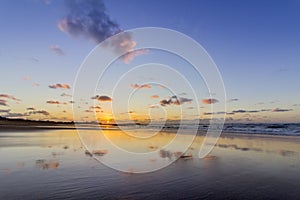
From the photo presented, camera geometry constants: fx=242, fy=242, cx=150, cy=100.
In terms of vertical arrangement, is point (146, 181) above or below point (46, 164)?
below

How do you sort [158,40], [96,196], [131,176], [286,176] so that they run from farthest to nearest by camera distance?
[158,40] → [286,176] → [131,176] → [96,196]

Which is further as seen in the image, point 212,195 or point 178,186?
point 178,186

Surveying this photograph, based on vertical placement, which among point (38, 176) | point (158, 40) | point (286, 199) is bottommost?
point (286, 199)

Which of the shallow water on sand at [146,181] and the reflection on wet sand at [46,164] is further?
the reflection on wet sand at [46,164]

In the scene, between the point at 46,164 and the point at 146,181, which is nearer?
the point at 146,181

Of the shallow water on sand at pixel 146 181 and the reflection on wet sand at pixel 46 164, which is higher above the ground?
the reflection on wet sand at pixel 46 164

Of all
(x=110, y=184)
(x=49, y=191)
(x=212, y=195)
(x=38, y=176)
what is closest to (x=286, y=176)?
(x=212, y=195)

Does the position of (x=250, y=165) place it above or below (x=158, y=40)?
below

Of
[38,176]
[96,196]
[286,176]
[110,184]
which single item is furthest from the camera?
[286,176]

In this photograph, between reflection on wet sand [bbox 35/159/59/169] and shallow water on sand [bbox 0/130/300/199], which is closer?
shallow water on sand [bbox 0/130/300/199]

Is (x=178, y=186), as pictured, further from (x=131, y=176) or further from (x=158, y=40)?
(x=158, y=40)

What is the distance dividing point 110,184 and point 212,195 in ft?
9.62

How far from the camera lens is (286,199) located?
6.20 metres

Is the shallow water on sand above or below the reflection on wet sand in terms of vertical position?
below
